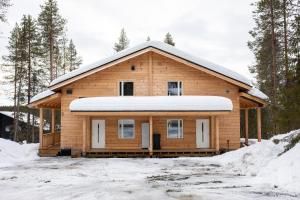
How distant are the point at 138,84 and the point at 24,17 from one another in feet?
79.1

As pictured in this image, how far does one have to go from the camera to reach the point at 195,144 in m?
22.6

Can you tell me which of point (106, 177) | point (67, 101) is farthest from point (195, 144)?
point (106, 177)

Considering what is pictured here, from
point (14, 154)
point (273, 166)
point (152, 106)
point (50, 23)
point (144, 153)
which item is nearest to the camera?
point (273, 166)

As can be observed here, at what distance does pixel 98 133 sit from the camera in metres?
22.6

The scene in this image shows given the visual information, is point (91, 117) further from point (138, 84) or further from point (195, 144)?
point (195, 144)

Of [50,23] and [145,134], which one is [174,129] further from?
[50,23]

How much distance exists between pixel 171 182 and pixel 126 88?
12.5 metres

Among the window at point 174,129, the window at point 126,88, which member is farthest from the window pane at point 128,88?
the window at point 174,129

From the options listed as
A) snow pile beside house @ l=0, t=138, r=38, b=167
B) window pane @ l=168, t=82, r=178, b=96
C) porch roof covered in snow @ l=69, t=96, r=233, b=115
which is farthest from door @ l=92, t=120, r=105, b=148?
window pane @ l=168, t=82, r=178, b=96

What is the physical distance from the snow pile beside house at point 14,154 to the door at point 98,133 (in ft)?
12.1

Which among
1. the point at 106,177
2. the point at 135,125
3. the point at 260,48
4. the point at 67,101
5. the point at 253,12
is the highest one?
the point at 253,12

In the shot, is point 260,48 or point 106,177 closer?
point 106,177

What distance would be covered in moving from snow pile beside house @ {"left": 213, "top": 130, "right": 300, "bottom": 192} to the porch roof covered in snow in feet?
18.5

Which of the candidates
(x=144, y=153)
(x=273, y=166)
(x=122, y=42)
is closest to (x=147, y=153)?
(x=144, y=153)
